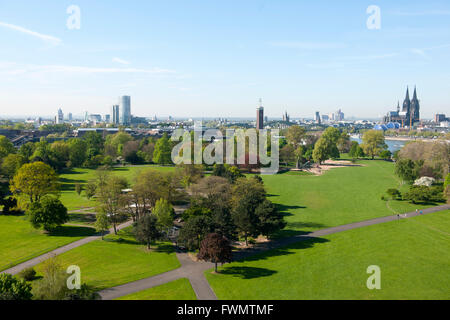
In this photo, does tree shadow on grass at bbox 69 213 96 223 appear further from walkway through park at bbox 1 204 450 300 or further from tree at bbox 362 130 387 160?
tree at bbox 362 130 387 160

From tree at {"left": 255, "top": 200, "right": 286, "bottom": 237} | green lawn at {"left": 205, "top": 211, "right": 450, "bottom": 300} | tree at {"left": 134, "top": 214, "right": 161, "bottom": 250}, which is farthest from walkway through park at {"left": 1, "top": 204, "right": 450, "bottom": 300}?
tree at {"left": 134, "top": 214, "right": 161, "bottom": 250}

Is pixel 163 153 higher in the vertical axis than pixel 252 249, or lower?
higher

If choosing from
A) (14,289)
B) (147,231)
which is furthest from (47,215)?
(14,289)

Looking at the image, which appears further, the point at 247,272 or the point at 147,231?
the point at 147,231

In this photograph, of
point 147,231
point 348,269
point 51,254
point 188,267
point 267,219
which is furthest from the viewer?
point 267,219

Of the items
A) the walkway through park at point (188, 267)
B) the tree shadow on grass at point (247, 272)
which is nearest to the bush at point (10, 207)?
the walkway through park at point (188, 267)

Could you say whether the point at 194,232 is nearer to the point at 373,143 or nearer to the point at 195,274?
the point at 195,274

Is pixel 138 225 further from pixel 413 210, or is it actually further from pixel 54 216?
pixel 413 210
